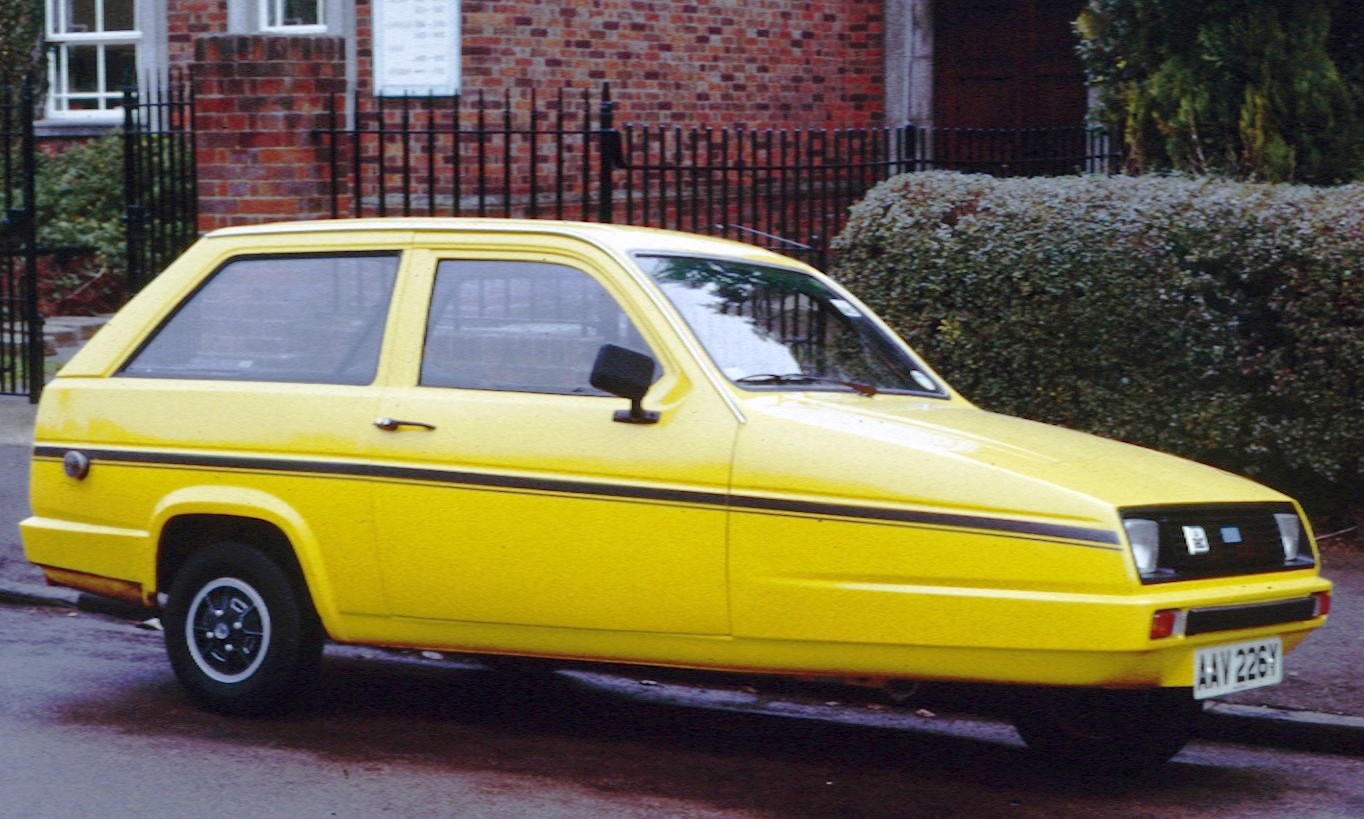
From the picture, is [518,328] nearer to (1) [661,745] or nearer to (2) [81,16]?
(1) [661,745]

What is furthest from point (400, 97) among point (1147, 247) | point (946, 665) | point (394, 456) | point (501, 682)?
point (946, 665)

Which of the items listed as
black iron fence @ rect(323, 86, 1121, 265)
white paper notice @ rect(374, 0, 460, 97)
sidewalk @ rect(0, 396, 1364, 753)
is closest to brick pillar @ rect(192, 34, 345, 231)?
black iron fence @ rect(323, 86, 1121, 265)

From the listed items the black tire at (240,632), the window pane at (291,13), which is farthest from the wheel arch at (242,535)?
the window pane at (291,13)

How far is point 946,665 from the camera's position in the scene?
5.53m

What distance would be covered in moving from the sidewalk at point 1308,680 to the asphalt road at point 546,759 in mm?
82

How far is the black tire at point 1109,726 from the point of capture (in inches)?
238

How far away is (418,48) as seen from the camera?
15.2 m

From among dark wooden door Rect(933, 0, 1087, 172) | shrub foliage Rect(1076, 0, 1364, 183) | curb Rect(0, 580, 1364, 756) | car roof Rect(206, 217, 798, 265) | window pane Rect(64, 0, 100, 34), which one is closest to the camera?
car roof Rect(206, 217, 798, 265)

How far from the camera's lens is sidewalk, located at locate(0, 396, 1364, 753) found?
267 inches

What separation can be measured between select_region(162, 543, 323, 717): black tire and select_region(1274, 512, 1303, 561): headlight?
3224 millimetres

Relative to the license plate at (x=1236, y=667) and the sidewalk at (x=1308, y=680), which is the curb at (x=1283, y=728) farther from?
the license plate at (x=1236, y=667)

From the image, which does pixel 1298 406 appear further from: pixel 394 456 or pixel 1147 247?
pixel 394 456

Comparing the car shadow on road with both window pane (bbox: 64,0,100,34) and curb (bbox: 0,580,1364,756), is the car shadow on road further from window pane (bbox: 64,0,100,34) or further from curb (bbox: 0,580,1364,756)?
window pane (bbox: 64,0,100,34)

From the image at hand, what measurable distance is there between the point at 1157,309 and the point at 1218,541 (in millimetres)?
4143
